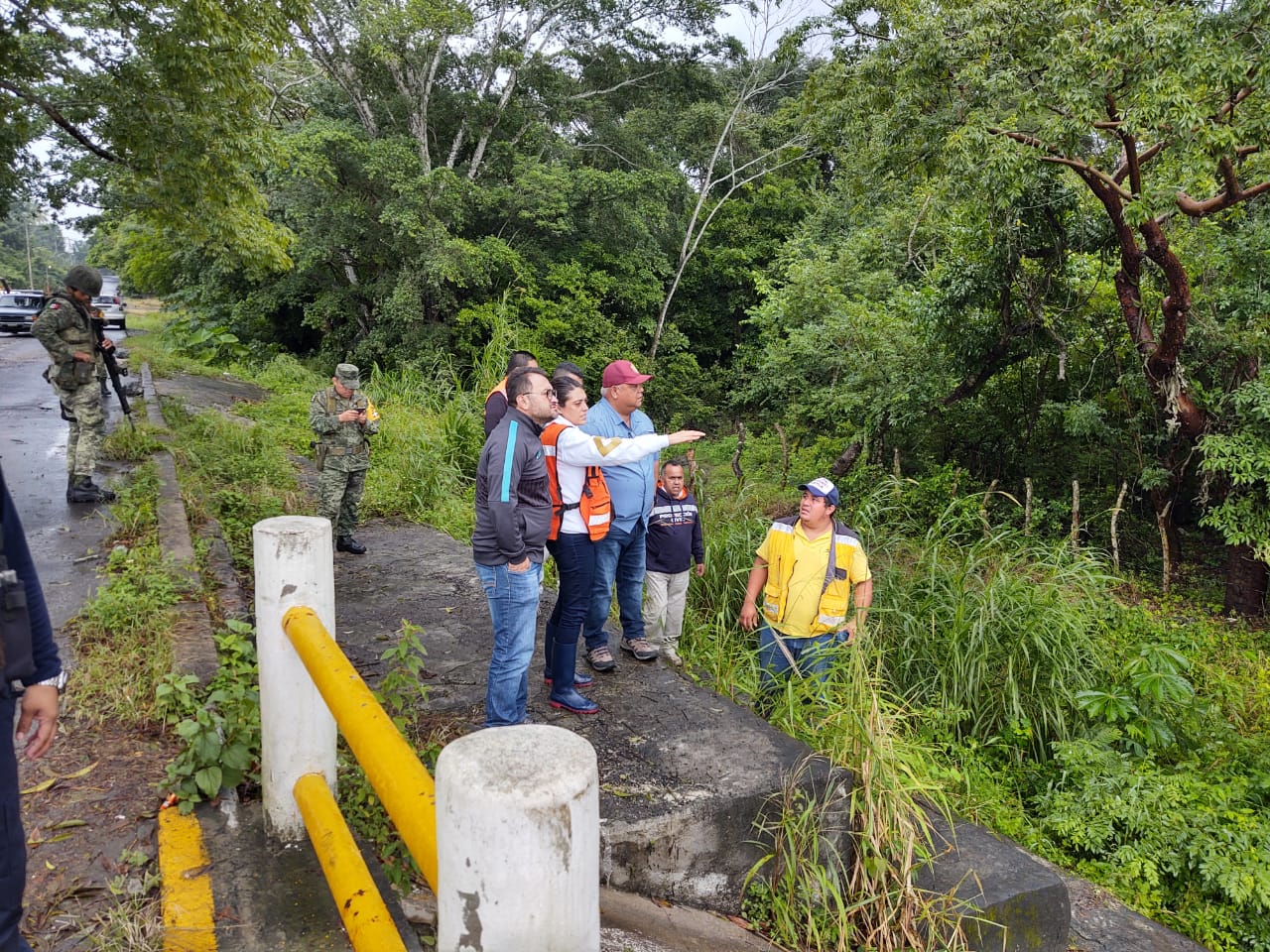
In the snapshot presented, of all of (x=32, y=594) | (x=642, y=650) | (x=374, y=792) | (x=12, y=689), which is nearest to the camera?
(x=12, y=689)

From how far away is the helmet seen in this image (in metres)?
7.25

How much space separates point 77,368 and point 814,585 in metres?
6.19

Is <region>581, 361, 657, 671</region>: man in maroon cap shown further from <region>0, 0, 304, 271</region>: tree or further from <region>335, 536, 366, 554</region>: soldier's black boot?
<region>0, 0, 304, 271</region>: tree

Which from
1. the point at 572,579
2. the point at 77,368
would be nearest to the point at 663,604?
the point at 572,579

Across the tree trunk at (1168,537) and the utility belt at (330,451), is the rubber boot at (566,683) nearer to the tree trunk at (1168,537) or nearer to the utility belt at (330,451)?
the utility belt at (330,451)

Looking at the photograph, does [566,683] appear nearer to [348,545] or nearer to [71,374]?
[348,545]

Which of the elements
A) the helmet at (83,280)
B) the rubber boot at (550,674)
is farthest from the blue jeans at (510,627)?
the helmet at (83,280)

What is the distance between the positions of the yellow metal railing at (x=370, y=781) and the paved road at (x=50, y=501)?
284cm

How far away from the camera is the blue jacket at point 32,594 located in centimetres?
213

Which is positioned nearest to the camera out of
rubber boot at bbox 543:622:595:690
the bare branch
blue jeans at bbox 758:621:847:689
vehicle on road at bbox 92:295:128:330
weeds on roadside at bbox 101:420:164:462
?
rubber boot at bbox 543:622:595:690

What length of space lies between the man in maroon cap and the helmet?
5145mm

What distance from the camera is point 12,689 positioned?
208cm

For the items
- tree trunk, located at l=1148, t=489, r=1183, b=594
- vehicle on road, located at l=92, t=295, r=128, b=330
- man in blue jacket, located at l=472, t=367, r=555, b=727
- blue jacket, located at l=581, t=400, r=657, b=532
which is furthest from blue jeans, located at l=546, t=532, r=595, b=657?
vehicle on road, located at l=92, t=295, r=128, b=330

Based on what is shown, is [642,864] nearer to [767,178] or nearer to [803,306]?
[803,306]
